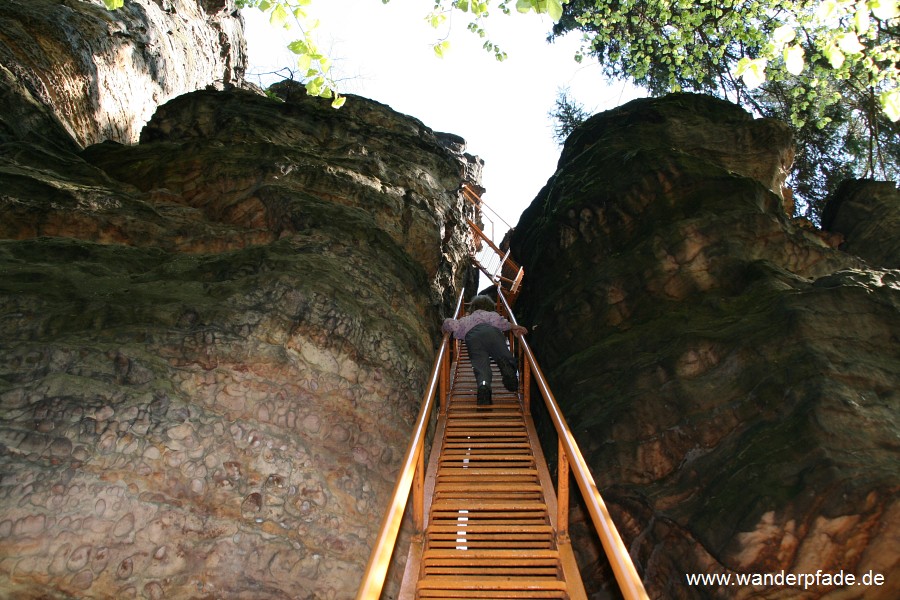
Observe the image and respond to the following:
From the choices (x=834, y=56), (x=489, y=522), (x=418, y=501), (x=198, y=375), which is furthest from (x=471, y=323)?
(x=834, y=56)

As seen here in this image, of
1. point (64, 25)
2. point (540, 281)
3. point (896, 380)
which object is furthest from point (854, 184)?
point (64, 25)

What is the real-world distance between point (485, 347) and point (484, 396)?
0.70 meters

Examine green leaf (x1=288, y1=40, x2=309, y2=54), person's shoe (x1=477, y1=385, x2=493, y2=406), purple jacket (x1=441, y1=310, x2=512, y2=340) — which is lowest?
person's shoe (x1=477, y1=385, x2=493, y2=406)

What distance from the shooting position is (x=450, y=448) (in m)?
6.54

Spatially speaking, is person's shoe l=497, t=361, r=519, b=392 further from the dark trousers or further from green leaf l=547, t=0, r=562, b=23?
green leaf l=547, t=0, r=562, b=23

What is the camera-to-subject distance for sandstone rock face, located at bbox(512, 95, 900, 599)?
14.2ft

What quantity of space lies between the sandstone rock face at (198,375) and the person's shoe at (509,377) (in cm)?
115

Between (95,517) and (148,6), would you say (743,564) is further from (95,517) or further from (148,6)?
(148,6)

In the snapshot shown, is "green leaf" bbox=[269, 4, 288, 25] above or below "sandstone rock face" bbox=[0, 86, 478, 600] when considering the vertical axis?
above

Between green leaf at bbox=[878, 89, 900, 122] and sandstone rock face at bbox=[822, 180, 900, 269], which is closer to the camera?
green leaf at bbox=[878, 89, 900, 122]

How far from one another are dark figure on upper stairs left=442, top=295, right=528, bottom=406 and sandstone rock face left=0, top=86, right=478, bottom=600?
525mm

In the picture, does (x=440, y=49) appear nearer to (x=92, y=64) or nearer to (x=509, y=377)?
(x=509, y=377)

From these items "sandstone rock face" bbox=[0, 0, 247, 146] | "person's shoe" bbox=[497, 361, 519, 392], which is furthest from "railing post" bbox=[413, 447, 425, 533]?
"sandstone rock face" bbox=[0, 0, 247, 146]

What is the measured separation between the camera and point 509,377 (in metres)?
8.03
